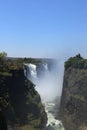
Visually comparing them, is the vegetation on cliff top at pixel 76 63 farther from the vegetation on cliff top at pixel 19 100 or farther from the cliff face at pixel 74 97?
the vegetation on cliff top at pixel 19 100

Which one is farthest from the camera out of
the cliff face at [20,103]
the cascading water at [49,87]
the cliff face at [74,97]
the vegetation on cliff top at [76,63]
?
the vegetation on cliff top at [76,63]

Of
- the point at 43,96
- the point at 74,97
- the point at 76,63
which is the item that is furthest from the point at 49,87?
the point at 74,97

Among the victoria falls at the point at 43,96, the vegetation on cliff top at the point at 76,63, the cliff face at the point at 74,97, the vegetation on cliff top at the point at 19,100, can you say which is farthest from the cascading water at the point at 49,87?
the vegetation on cliff top at the point at 76,63

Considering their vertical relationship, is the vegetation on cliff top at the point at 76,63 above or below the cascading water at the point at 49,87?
above

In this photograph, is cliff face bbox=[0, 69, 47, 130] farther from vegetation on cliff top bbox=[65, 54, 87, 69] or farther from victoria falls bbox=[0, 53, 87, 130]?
vegetation on cliff top bbox=[65, 54, 87, 69]

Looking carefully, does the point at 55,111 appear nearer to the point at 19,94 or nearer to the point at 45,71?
the point at 45,71

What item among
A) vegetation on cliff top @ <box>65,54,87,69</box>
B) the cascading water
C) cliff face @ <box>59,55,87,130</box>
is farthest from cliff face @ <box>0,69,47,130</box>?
vegetation on cliff top @ <box>65,54,87,69</box>

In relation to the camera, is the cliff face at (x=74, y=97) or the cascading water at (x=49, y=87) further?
the cliff face at (x=74, y=97)

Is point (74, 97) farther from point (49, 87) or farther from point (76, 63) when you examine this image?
point (49, 87)
